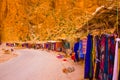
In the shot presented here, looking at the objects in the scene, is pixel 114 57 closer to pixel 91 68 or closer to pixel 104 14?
pixel 91 68

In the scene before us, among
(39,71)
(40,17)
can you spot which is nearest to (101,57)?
(39,71)

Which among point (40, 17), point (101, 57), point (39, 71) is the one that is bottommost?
point (39, 71)

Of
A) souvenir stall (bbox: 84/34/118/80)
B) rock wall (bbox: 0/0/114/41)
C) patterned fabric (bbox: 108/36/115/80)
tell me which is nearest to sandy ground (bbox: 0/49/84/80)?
souvenir stall (bbox: 84/34/118/80)

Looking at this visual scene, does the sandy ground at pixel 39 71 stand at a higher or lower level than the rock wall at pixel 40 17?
lower

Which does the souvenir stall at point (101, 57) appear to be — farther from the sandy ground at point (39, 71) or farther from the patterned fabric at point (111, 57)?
the sandy ground at point (39, 71)

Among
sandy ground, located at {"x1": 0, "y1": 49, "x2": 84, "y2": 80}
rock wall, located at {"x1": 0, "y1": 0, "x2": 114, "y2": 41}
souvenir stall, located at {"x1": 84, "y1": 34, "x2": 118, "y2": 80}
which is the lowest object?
sandy ground, located at {"x1": 0, "y1": 49, "x2": 84, "y2": 80}

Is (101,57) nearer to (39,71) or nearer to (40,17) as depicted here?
(39,71)

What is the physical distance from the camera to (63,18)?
2805 inches

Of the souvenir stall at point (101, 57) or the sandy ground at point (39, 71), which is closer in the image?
the souvenir stall at point (101, 57)

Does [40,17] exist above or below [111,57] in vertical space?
above

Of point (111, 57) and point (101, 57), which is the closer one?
point (111, 57)

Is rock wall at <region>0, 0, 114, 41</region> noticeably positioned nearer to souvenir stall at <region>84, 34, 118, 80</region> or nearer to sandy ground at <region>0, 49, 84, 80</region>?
sandy ground at <region>0, 49, 84, 80</region>

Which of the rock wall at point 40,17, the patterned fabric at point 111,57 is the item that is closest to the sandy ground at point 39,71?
the patterned fabric at point 111,57

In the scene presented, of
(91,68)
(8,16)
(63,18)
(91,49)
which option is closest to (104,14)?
(91,49)
